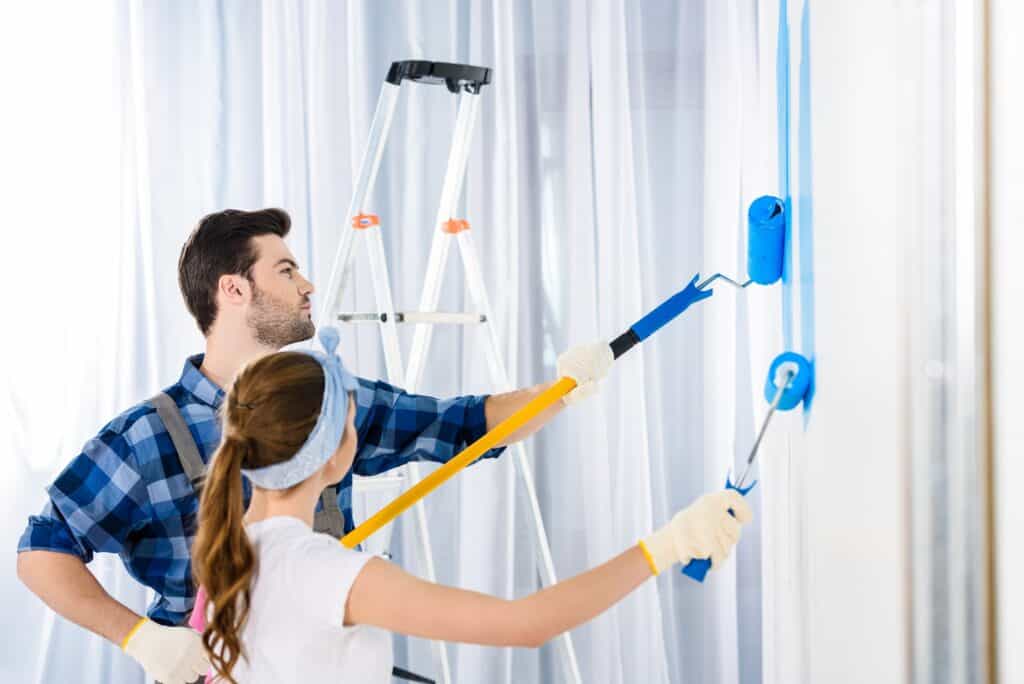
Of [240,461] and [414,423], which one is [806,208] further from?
[414,423]

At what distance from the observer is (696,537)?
1.02 m

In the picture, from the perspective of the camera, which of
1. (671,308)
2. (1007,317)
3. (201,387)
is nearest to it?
(1007,317)

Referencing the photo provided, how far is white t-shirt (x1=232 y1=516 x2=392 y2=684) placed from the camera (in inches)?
41.0

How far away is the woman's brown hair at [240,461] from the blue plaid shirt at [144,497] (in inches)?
22.7

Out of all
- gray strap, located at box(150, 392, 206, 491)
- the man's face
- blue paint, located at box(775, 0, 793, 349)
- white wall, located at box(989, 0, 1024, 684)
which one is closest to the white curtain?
the man's face

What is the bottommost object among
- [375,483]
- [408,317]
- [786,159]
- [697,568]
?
[375,483]

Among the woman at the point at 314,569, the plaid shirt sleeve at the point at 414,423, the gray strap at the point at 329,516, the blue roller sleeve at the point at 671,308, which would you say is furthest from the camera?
the plaid shirt sleeve at the point at 414,423

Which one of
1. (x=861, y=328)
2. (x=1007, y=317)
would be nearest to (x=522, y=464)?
(x=861, y=328)

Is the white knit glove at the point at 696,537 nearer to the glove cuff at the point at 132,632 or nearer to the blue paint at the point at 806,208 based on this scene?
the blue paint at the point at 806,208

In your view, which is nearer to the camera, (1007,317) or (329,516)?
(1007,317)

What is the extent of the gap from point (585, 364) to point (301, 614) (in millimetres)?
686

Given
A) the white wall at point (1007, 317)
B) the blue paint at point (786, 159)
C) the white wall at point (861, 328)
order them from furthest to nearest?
the blue paint at point (786, 159) < the white wall at point (861, 328) < the white wall at point (1007, 317)

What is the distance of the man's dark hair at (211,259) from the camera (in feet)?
5.81

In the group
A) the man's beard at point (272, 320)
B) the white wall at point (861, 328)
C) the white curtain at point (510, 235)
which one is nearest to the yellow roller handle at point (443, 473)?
the white wall at point (861, 328)
